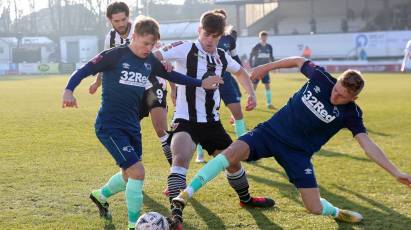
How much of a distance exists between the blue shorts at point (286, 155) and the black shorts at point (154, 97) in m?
2.06

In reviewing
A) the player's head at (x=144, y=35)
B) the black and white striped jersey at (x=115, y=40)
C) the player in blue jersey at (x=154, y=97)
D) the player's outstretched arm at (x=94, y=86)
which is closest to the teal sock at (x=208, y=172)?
the player's head at (x=144, y=35)

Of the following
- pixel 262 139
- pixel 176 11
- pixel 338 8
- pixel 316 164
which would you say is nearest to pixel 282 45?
pixel 338 8

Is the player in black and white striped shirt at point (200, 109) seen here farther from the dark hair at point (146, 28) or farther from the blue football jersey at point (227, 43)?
the blue football jersey at point (227, 43)

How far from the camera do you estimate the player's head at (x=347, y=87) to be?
15.8ft

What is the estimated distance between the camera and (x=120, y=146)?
5.04 meters

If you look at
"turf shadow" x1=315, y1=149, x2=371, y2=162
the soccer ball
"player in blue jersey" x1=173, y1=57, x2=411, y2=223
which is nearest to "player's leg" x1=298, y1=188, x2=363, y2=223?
"player in blue jersey" x1=173, y1=57, x2=411, y2=223

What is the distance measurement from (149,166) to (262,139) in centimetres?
332

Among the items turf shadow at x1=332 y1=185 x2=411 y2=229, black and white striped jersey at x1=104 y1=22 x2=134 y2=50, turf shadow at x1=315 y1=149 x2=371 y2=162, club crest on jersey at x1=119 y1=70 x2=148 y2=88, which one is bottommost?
turf shadow at x1=315 y1=149 x2=371 y2=162

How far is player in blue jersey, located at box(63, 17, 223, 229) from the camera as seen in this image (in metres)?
5.02

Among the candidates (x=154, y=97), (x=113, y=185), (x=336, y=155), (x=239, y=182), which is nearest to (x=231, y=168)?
(x=239, y=182)

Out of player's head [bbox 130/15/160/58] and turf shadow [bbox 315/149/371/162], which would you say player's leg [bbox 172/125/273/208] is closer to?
player's head [bbox 130/15/160/58]

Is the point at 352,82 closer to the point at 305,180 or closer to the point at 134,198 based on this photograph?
the point at 305,180

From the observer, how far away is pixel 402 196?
6.48 meters

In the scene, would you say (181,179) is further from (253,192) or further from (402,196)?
(402,196)
